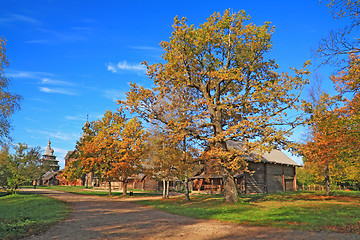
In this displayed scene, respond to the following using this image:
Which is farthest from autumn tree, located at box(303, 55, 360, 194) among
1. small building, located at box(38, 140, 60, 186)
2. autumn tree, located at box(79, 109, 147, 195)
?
small building, located at box(38, 140, 60, 186)

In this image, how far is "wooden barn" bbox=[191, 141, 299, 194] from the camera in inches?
1443

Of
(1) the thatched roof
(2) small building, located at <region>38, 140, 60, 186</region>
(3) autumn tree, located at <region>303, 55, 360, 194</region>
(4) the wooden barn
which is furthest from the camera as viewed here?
(2) small building, located at <region>38, 140, 60, 186</region>

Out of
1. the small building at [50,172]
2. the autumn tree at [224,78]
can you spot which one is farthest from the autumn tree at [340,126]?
the small building at [50,172]

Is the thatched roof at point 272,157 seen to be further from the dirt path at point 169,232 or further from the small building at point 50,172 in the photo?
the small building at point 50,172

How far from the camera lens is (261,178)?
1505 inches

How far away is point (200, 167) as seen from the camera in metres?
41.3

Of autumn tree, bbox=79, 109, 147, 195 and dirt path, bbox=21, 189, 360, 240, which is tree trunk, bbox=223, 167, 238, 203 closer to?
dirt path, bbox=21, 189, 360, 240

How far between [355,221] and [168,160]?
57.7 ft

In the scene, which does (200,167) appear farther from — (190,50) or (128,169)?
(190,50)

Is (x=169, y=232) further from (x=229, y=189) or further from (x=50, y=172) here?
(x=50, y=172)

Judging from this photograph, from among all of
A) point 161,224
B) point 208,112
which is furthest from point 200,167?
point 161,224

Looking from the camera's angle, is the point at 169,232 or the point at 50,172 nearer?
the point at 169,232

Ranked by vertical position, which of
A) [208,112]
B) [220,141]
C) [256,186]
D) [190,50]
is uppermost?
[190,50]

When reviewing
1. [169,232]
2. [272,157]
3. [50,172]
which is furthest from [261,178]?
[50,172]
